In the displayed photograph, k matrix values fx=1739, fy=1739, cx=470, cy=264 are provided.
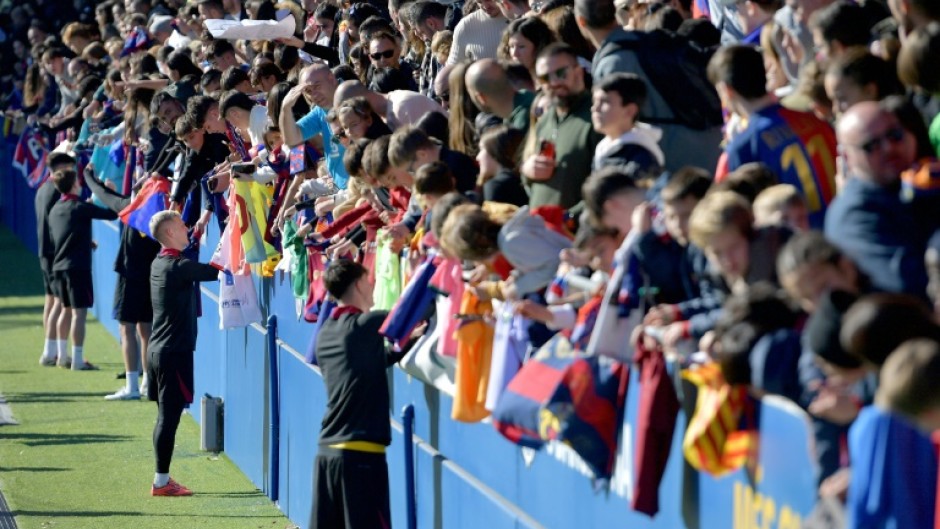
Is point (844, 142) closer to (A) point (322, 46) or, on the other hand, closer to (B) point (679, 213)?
(B) point (679, 213)

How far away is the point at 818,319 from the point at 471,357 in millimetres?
2876

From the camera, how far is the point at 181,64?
14.6 m

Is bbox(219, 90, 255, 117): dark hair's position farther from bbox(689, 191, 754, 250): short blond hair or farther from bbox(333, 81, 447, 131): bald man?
bbox(689, 191, 754, 250): short blond hair

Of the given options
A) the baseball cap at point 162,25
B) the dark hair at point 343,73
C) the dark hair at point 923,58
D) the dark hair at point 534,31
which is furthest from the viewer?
the baseball cap at point 162,25

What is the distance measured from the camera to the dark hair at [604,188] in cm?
571

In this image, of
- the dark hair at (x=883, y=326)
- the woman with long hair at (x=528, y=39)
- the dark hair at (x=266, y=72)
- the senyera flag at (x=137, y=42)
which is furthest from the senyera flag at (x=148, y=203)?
the dark hair at (x=883, y=326)

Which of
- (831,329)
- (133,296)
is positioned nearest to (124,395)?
(133,296)

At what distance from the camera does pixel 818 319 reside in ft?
13.6

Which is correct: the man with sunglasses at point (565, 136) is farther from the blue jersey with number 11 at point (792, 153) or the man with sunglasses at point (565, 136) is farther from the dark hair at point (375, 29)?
the dark hair at point (375, 29)

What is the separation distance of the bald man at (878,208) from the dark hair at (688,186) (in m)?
0.50

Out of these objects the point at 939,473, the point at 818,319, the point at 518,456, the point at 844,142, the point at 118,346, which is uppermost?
the point at 844,142

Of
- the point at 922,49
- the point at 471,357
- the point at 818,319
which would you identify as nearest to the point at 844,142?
the point at 922,49

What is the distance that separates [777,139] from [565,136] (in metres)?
1.34

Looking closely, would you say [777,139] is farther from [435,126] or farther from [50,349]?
[50,349]
